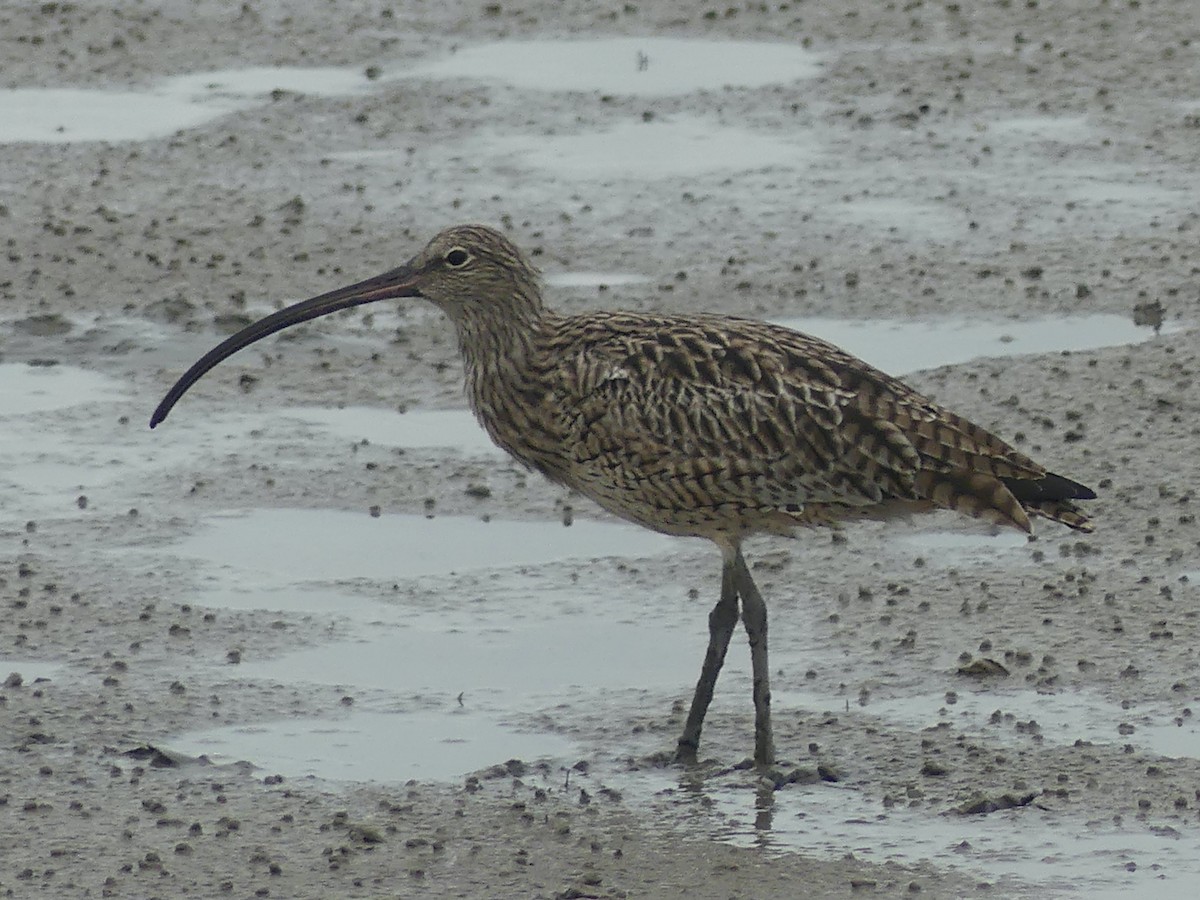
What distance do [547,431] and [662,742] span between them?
3.23 ft

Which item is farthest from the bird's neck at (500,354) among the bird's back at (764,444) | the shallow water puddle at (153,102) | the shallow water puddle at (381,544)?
the shallow water puddle at (153,102)

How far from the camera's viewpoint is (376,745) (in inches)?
304

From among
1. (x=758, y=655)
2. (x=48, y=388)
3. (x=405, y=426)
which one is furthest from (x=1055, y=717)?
(x=48, y=388)

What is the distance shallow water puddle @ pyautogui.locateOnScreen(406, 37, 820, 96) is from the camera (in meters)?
14.8

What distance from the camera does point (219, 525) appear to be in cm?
956

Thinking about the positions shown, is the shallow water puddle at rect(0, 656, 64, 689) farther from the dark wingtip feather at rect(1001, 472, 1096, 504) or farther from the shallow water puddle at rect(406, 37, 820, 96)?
the shallow water puddle at rect(406, 37, 820, 96)

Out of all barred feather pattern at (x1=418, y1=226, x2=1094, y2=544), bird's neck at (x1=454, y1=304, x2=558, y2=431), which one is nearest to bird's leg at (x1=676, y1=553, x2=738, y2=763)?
barred feather pattern at (x1=418, y1=226, x2=1094, y2=544)

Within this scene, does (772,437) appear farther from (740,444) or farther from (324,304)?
(324,304)

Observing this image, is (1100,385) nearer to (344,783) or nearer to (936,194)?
(936,194)

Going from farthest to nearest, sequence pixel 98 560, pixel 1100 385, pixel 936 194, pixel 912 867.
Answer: pixel 936 194 < pixel 1100 385 < pixel 98 560 < pixel 912 867

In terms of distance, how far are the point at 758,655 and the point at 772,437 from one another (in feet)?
2.06

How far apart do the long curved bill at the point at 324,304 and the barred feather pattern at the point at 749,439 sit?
0.62 metres

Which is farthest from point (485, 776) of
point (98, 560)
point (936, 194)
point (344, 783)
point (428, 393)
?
point (936, 194)

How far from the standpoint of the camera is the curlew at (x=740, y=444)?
7.68 meters
